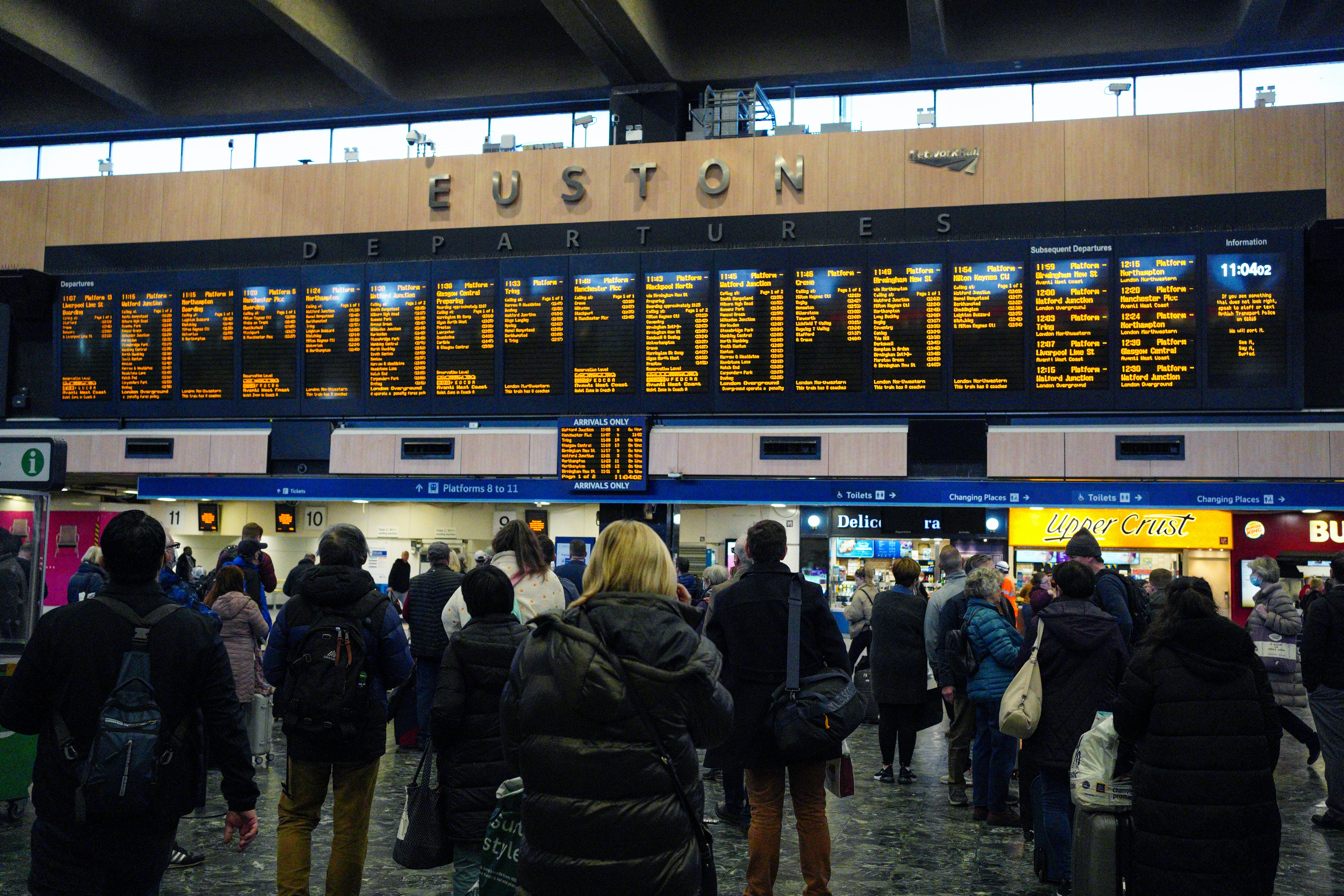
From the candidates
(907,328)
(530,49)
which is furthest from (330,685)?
(530,49)

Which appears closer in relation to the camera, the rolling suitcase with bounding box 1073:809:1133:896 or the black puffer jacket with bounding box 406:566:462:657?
the rolling suitcase with bounding box 1073:809:1133:896

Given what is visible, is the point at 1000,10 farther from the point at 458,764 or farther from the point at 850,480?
the point at 458,764

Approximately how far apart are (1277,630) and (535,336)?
24.2 feet

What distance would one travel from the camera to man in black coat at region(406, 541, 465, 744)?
22.9 ft

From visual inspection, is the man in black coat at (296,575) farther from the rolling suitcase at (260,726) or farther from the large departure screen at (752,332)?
the large departure screen at (752,332)

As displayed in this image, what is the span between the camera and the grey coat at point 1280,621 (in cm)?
868

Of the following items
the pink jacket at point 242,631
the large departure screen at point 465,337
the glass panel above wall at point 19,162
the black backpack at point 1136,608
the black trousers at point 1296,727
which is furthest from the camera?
the glass panel above wall at point 19,162

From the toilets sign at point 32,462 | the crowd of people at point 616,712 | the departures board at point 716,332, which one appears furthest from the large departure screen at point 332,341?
the toilets sign at point 32,462

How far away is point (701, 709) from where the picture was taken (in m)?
2.74

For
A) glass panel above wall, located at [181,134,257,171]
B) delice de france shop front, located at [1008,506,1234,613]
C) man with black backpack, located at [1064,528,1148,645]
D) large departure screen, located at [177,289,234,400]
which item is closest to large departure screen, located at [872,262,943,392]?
delice de france shop front, located at [1008,506,1234,613]

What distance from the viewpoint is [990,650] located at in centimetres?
615

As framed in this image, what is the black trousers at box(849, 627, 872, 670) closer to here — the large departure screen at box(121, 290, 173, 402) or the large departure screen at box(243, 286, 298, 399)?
the large departure screen at box(243, 286, 298, 399)

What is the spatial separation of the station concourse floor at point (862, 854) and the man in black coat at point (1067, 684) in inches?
14.7

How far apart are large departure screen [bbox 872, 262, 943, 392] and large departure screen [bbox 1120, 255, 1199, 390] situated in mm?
1670
